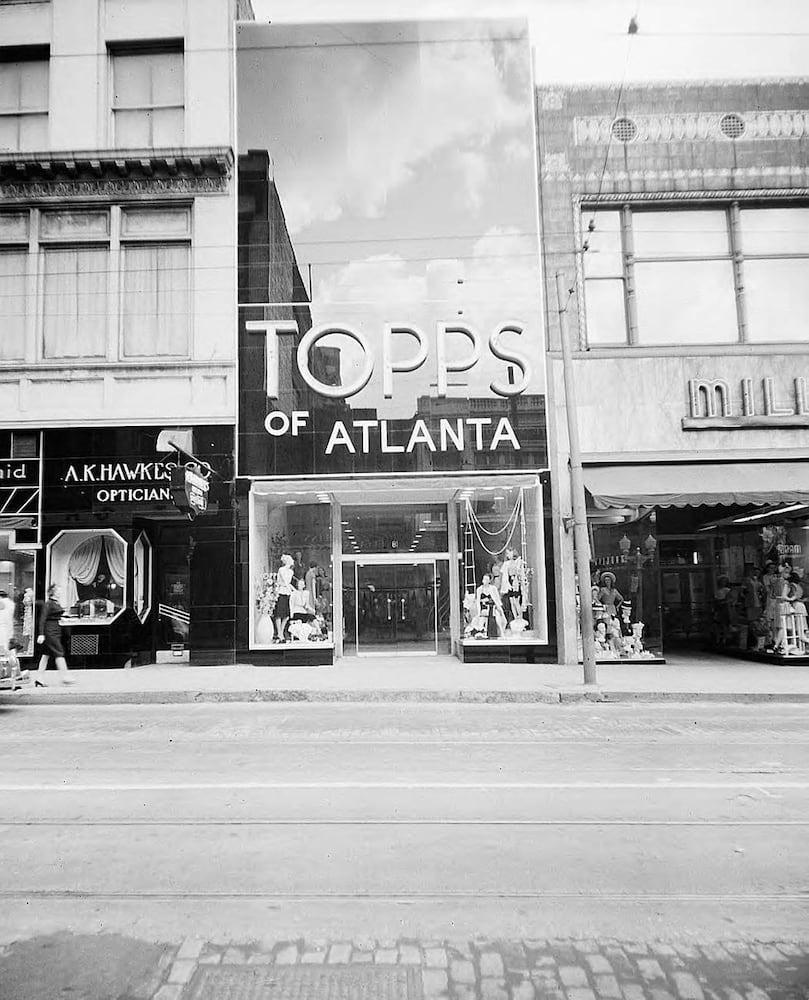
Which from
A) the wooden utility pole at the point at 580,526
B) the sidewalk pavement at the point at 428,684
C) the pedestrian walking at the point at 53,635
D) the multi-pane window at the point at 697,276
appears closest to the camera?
the sidewalk pavement at the point at 428,684

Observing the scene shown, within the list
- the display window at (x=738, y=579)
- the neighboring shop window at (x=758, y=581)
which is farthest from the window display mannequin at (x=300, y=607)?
the neighboring shop window at (x=758, y=581)

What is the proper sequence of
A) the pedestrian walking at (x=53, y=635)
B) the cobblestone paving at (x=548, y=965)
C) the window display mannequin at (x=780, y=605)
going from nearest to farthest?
the cobblestone paving at (x=548, y=965)
the pedestrian walking at (x=53, y=635)
the window display mannequin at (x=780, y=605)

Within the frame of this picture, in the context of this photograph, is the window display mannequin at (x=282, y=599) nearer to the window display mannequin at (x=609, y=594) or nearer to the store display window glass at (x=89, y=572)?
the store display window glass at (x=89, y=572)

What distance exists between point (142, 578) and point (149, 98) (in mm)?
10310

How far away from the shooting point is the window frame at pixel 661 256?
17891 millimetres

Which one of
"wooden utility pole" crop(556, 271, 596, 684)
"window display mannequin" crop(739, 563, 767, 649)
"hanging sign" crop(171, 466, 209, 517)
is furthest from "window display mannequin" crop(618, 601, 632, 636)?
"hanging sign" crop(171, 466, 209, 517)

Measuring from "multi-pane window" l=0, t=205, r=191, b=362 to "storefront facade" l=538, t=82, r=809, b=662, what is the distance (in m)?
7.96

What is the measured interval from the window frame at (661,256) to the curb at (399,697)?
791 cm

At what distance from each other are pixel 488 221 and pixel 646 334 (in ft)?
13.5

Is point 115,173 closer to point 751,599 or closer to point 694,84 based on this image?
point 694,84

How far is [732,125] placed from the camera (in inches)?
712

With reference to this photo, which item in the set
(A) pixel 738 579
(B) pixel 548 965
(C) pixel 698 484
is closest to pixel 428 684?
(C) pixel 698 484

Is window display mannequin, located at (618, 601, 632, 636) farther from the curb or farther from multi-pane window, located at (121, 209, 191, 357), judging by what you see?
multi-pane window, located at (121, 209, 191, 357)

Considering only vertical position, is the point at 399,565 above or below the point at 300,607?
above
